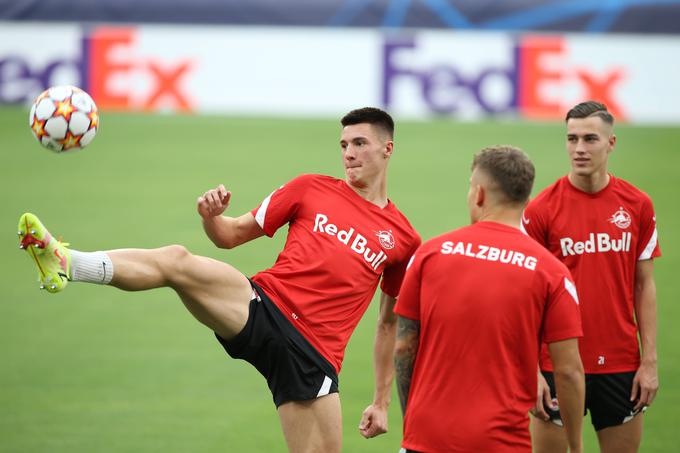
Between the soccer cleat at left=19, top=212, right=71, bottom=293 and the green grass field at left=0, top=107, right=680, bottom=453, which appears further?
the green grass field at left=0, top=107, right=680, bottom=453

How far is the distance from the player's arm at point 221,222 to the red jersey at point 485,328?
195 centimetres

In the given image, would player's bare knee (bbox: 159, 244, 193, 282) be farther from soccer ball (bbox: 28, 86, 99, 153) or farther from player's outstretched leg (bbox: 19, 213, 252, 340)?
soccer ball (bbox: 28, 86, 99, 153)

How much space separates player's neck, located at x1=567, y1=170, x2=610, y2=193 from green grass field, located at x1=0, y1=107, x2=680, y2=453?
3347mm

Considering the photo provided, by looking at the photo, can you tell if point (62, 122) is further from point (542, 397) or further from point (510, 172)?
point (542, 397)

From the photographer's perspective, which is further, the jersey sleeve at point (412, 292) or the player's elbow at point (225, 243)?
the player's elbow at point (225, 243)

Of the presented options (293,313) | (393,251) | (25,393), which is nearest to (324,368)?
(293,313)

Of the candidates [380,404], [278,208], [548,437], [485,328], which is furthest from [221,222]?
[548,437]

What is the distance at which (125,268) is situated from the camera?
5.68 m

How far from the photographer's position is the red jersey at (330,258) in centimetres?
655

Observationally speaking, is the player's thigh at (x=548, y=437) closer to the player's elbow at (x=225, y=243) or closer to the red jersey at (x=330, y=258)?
the red jersey at (x=330, y=258)

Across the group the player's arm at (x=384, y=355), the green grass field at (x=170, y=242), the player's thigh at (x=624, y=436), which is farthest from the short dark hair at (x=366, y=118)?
the green grass field at (x=170, y=242)

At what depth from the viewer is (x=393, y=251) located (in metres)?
6.61

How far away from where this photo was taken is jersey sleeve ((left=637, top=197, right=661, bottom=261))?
20.6 feet

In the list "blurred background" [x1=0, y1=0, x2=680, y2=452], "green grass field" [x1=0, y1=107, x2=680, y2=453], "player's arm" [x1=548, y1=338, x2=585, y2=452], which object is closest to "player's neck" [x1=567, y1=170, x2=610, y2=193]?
"player's arm" [x1=548, y1=338, x2=585, y2=452]
